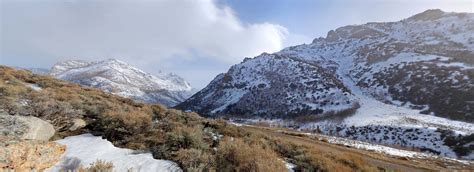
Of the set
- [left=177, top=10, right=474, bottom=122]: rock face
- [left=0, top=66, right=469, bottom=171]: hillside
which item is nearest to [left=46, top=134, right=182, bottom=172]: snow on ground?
[left=0, top=66, right=469, bottom=171]: hillside

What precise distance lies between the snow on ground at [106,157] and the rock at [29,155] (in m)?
0.22

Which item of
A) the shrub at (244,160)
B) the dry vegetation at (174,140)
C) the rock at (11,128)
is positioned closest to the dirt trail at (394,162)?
the dry vegetation at (174,140)

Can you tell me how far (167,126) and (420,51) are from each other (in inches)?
5250

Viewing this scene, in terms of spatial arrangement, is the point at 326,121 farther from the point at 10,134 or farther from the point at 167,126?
the point at 10,134

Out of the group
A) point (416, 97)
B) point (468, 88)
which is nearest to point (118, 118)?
point (468, 88)

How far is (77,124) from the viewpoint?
39.1ft

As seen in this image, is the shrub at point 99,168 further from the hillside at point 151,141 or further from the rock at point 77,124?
the rock at point 77,124

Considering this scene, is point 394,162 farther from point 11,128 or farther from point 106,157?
point 11,128

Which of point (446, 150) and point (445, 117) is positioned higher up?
point (445, 117)

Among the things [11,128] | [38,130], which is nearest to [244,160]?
[38,130]

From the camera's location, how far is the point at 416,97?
86.5 meters

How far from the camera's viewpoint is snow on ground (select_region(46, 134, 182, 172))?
836 centimetres

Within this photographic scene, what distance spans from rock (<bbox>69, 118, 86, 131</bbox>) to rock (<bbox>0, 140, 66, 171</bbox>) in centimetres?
277

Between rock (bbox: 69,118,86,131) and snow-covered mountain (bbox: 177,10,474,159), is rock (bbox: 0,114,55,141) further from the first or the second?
snow-covered mountain (bbox: 177,10,474,159)
